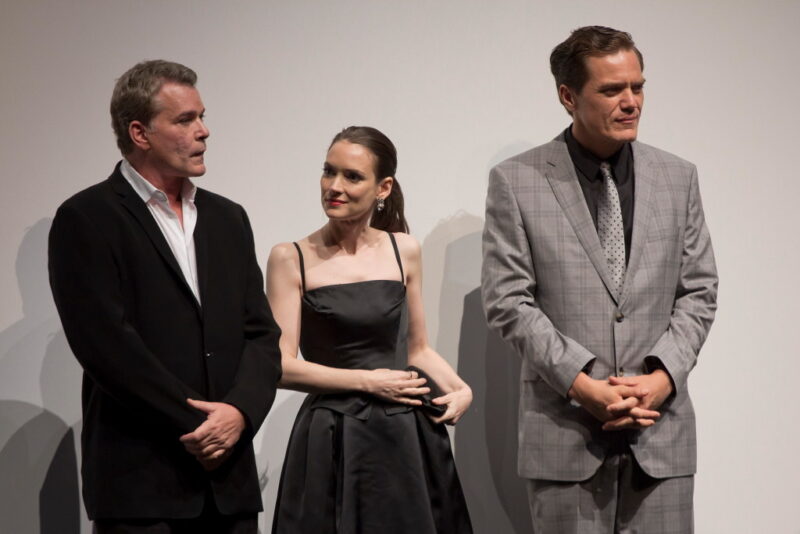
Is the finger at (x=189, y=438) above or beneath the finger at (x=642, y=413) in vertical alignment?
above

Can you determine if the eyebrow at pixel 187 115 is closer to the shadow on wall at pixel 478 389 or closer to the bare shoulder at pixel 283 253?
the bare shoulder at pixel 283 253

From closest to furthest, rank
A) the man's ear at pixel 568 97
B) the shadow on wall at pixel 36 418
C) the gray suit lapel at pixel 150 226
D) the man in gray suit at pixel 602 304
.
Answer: the gray suit lapel at pixel 150 226 < the man in gray suit at pixel 602 304 < the man's ear at pixel 568 97 < the shadow on wall at pixel 36 418

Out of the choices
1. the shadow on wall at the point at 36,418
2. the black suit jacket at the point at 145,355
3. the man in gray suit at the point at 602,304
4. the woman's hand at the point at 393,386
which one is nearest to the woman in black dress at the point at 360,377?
the woman's hand at the point at 393,386

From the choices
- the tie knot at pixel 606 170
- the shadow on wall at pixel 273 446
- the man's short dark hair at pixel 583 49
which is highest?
the man's short dark hair at pixel 583 49

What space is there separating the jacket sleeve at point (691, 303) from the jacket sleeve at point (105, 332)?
1.29 m

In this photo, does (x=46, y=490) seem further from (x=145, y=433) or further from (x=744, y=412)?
(x=744, y=412)

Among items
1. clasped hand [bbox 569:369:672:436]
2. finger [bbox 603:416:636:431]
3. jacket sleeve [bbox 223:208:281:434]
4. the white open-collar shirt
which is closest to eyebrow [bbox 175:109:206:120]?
the white open-collar shirt

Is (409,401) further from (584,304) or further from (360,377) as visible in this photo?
(584,304)

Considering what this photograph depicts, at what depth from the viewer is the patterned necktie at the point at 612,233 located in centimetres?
298

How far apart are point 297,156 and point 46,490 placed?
1.44 metres

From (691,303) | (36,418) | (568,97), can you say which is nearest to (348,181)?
(568,97)

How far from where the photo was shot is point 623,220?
9.95 ft

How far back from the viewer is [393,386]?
307 cm

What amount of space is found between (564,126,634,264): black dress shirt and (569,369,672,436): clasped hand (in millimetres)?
429
